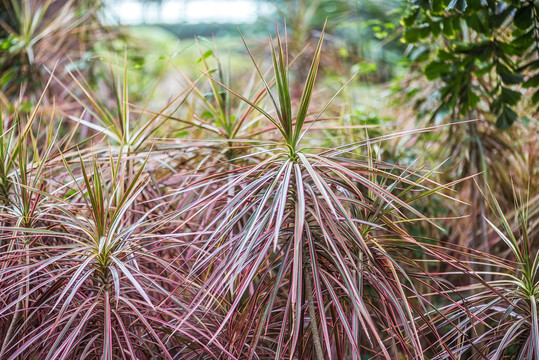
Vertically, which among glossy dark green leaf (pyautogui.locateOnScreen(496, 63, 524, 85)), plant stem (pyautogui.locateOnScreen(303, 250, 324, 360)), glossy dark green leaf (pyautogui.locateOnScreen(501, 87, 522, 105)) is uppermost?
glossy dark green leaf (pyautogui.locateOnScreen(496, 63, 524, 85))

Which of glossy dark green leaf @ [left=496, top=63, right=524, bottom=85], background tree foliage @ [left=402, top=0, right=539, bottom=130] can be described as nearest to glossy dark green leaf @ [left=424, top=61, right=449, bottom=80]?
background tree foliage @ [left=402, top=0, right=539, bottom=130]

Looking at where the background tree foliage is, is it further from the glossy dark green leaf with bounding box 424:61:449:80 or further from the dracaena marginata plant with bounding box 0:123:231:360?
the dracaena marginata plant with bounding box 0:123:231:360

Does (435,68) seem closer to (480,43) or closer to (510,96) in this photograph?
(480,43)

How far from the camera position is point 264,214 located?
103 centimetres

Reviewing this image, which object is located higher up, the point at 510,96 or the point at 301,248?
the point at 510,96

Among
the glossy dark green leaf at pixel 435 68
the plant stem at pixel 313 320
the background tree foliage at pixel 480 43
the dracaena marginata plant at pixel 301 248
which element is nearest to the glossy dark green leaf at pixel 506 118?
the background tree foliage at pixel 480 43

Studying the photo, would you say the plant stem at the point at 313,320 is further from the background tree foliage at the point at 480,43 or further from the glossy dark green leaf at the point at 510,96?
the glossy dark green leaf at the point at 510,96

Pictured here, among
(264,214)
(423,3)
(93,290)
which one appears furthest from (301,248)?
(423,3)

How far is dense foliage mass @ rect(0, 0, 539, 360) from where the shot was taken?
102 cm

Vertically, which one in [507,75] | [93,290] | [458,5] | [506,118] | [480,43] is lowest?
[93,290]

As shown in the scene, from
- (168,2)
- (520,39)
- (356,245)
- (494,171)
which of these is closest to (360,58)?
(494,171)

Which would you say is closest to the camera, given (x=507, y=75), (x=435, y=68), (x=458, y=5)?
(x=458, y=5)

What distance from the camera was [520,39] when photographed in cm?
164

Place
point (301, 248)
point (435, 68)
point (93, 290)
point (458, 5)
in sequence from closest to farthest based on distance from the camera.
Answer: point (301, 248) < point (93, 290) < point (458, 5) < point (435, 68)
